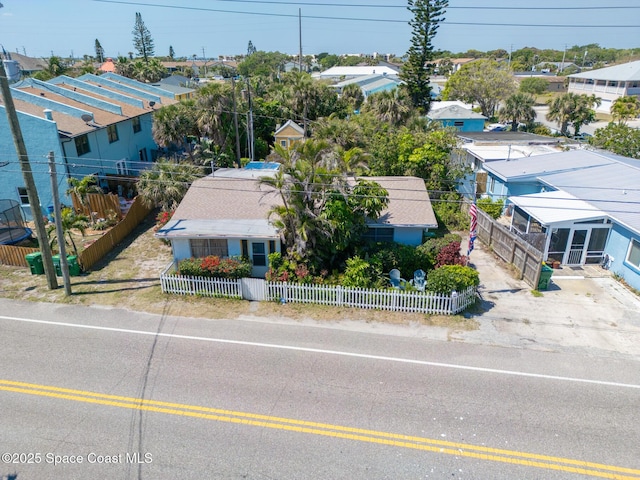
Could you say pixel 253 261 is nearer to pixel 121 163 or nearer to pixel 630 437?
pixel 630 437

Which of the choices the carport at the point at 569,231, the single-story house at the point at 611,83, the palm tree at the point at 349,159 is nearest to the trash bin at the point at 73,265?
the palm tree at the point at 349,159

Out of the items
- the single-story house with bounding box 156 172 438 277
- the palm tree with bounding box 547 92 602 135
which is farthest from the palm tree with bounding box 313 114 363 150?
the palm tree with bounding box 547 92 602 135

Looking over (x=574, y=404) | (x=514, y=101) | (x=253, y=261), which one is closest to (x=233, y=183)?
(x=253, y=261)

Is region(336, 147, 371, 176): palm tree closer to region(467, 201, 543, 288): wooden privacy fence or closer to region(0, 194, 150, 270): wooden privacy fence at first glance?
region(467, 201, 543, 288): wooden privacy fence

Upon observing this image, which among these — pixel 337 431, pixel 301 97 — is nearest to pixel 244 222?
pixel 337 431

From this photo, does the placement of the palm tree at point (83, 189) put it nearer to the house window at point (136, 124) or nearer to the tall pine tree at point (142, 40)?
the house window at point (136, 124)
